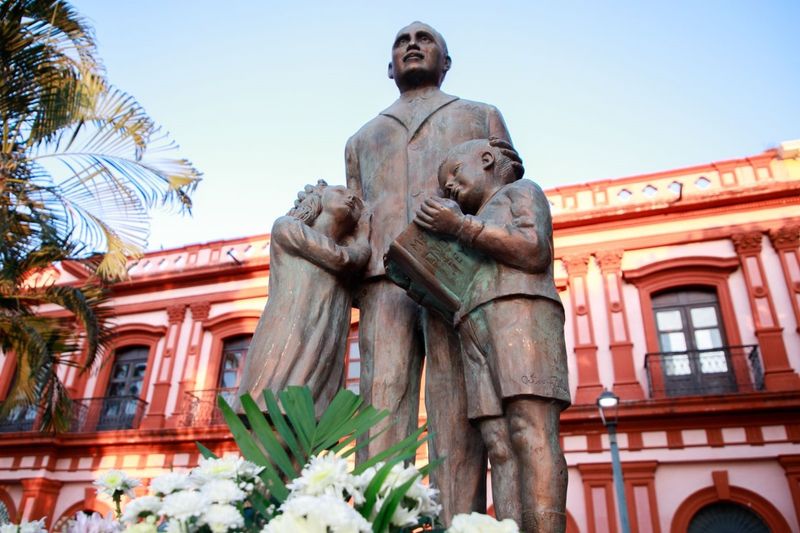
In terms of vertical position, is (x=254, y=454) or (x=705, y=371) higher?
(x=705, y=371)

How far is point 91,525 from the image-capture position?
3.52 ft

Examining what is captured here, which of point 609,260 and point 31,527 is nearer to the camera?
point 31,527

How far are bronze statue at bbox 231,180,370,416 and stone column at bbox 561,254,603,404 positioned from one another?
34.6 ft

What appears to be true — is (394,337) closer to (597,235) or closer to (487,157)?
(487,157)

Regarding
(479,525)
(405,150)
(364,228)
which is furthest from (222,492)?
(405,150)

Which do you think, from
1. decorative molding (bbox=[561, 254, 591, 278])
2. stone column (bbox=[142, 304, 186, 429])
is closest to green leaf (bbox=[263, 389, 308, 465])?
decorative molding (bbox=[561, 254, 591, 278])

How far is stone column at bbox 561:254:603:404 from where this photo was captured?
40.3ft

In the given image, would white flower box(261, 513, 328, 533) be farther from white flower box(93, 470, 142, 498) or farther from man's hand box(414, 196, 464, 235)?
man's hand box(414, 196, 464, 235)

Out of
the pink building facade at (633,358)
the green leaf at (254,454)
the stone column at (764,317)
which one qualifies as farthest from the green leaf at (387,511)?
the stone column at (764,317)

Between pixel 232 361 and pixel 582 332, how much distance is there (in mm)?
7552

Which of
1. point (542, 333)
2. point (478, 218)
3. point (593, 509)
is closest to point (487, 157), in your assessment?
point (478, 218)

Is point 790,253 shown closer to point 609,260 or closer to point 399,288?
point 609,260

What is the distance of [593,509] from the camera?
11.3 m
